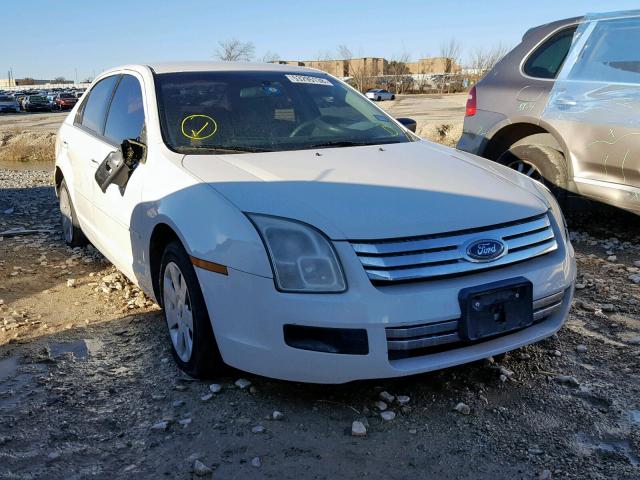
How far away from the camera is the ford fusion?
246 centimetres

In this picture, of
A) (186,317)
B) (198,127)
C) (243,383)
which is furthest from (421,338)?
(198,127)

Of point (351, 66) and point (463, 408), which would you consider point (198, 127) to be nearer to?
point (463, 408)

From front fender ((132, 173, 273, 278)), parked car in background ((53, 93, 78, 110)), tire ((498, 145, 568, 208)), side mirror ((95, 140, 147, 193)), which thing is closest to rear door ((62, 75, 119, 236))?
side mirror ((95, 140, 147, 193))

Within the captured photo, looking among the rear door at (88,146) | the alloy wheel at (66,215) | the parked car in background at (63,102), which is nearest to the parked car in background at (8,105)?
the parked car in background at (63,102)

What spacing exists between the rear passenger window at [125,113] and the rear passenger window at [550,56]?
3557 millimetres

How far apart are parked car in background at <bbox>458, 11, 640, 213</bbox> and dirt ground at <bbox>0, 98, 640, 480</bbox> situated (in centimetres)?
136

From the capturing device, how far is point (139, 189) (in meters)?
3.39

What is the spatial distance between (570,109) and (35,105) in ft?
153

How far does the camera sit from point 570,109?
509cm

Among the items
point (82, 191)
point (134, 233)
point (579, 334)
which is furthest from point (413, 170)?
point (82, 191)

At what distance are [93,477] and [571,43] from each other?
5.04m

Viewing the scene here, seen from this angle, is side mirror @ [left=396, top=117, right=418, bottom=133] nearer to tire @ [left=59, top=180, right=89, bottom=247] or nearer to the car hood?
the car hood

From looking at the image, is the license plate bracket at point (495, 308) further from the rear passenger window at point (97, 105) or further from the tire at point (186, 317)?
the rear passenger window at point (97, 105)

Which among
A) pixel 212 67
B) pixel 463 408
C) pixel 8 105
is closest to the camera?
pixel 463 408
